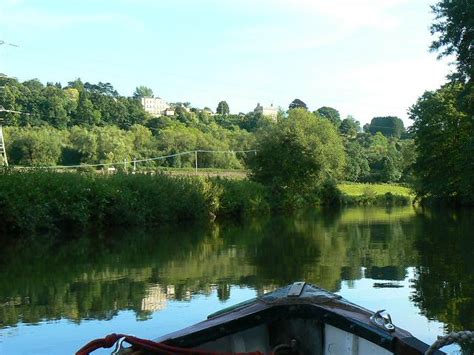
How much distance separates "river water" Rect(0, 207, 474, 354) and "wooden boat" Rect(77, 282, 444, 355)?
333 cm

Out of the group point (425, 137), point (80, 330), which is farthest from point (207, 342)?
point (425, 137)

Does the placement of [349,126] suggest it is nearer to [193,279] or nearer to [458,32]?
[458,32]

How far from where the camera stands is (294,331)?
4938 mm

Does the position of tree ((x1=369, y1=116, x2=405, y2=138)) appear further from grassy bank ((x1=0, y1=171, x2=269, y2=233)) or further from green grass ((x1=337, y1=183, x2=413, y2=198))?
grassy bank ((x1=0, y1=171, x2=269, y2=233))

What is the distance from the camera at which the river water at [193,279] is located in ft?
28.2

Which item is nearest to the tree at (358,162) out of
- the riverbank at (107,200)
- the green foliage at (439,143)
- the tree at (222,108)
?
the green foliage at (439,143)

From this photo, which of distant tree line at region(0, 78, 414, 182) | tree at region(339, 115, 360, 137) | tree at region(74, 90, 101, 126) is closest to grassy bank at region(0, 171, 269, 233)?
distant tree line at region(0, 78, 414, 182)

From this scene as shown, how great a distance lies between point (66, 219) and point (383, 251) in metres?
13.5

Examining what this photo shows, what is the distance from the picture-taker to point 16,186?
23391mm

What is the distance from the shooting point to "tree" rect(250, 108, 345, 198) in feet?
162

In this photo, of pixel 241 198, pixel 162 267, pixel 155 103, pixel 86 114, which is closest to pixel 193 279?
pixel 162 267

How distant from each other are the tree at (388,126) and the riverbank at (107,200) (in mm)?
125802

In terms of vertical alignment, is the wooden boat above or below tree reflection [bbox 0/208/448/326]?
above

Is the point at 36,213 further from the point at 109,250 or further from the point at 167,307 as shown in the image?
the point at 167,307
